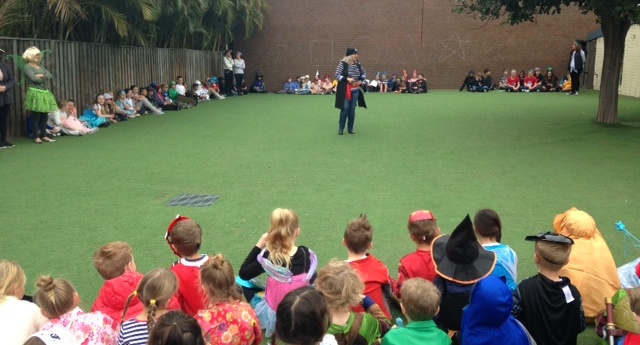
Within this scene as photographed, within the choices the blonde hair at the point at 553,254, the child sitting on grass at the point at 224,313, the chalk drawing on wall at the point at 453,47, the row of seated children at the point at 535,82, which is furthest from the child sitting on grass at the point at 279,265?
the chalk drawing on wall at the point at 453,47

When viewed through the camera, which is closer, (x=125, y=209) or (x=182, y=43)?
(x=125, y=209)

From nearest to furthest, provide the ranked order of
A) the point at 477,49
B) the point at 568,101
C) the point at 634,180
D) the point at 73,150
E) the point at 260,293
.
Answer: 1. the point at 260,293
2. the point at 634,180
3. the point at 73,150
4. the point at 568,101
5. the point at 477,49

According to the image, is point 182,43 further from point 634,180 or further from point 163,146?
point 634,180

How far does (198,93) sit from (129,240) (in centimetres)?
1620

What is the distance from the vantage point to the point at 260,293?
4.43m

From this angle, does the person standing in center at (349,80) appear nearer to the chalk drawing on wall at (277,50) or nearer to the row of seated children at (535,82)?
the row of seated children at (535,82)

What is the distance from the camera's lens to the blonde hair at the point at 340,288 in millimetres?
3229

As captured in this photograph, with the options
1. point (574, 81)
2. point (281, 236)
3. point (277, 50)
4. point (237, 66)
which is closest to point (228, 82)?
point (237, 66)

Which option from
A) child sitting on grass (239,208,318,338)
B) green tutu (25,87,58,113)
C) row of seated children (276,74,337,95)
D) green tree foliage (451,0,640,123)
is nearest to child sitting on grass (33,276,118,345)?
child sitting on grass (239,208,318,338)

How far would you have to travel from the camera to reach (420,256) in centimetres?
429

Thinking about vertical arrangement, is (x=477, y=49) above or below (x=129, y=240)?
above

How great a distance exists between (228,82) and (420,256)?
2147 cm

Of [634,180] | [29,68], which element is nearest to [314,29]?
[29,68]

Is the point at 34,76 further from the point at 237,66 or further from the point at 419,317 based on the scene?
the point at 237,66
